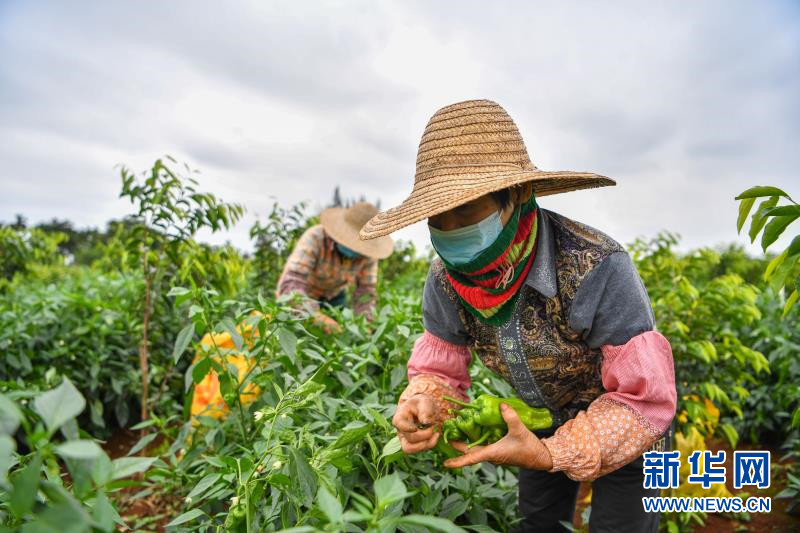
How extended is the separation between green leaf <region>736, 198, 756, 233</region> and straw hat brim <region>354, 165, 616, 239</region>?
0.34m

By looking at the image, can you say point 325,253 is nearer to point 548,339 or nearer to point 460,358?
point 460,358

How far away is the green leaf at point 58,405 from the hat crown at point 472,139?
1.07 m

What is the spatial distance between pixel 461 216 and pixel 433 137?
26cm

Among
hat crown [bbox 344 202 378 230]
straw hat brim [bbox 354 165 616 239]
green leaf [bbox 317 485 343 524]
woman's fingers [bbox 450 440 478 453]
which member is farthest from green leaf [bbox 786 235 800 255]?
hat crown [bbox 344 202 378 230]

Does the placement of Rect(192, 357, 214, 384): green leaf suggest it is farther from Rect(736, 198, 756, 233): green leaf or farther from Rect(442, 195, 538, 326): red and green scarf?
Rect(736, 198, 756, 233): green leaf

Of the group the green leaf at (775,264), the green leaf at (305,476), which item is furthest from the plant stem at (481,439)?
the green leaf at (775,264)

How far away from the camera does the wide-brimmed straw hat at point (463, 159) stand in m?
1.44

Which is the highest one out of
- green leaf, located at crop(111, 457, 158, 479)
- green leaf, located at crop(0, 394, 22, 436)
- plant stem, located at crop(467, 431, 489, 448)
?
green leaf, located at crop(0, 394, 22, 436)

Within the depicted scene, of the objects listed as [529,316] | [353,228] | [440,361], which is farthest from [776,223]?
Result: [353,228]

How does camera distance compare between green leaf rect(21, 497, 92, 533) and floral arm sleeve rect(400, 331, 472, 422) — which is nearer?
green leaf rect(21, 497, 92, 533)

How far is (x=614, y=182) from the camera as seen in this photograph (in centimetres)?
164

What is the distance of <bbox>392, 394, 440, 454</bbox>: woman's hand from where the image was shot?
142 centimetres

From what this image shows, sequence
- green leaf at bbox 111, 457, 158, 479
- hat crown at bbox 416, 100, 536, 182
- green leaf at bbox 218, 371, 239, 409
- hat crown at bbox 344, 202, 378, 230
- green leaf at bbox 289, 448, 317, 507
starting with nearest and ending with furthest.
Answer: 1. green leaf at bbox 111, 457, 158, 479
2. green leaf at bbox 289, 448, 317, 507
3. hat crown at bbox 416, 100, 536, 182
4. green leaf at bbox 218, 371, 239, 409
5. hat crown at bbox 344, 202, 378, 230

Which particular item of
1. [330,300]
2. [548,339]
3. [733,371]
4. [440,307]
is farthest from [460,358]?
[330,300]
